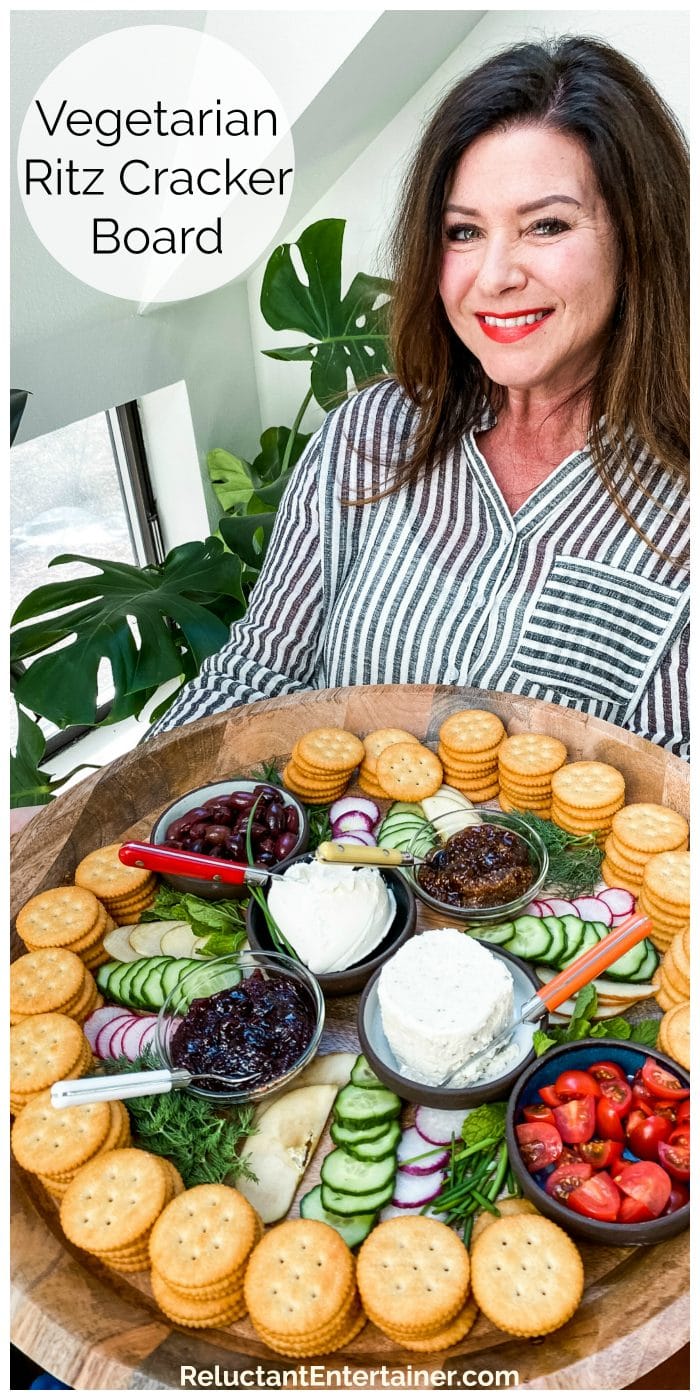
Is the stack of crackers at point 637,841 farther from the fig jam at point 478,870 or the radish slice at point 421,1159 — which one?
the radish slice at point 421,1159

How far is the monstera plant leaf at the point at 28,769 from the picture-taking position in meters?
3.39

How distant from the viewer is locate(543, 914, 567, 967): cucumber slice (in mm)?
1947

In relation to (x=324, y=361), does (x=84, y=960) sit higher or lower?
lower

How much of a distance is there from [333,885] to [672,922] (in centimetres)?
66

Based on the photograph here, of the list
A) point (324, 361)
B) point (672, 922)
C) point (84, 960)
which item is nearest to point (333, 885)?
point (84, 960)

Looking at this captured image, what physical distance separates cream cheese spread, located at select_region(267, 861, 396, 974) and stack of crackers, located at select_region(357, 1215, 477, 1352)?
19.5 inches

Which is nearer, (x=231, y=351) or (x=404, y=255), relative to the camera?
(x=404, y=255)

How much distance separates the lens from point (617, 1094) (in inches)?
64.4

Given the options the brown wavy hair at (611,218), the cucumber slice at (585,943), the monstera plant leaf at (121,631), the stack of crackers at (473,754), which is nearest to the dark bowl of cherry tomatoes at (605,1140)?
the cucumber slice at (585,943)

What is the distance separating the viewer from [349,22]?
347cm

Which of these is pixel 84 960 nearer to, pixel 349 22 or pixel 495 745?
pixel 495 745

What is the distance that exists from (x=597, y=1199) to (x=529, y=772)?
100 centimetres

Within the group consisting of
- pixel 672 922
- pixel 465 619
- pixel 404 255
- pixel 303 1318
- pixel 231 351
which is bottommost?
pixel 303 1318

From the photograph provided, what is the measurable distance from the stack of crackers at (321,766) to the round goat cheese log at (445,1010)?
662 mm
